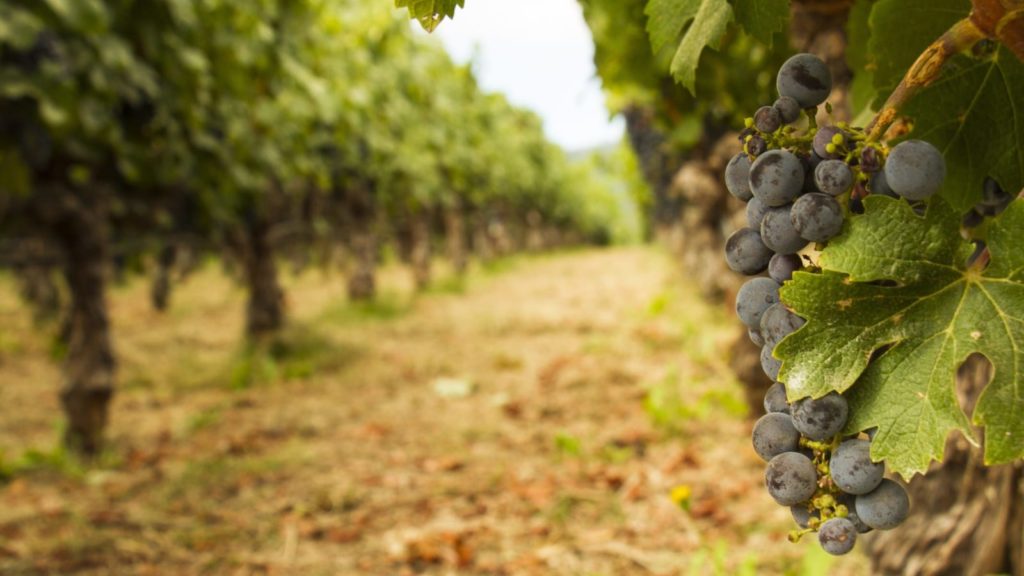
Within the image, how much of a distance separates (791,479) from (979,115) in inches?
22.6

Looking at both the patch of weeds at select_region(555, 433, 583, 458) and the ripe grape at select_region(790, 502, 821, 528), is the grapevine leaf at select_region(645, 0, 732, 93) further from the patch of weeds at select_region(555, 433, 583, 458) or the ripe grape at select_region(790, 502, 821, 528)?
the patch of weeds at select_region(555, 433, 583, 458)

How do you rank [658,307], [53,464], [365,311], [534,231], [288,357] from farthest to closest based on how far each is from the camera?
[534,231]
[365,311]
[658,307]
[288,357]
[53,464]

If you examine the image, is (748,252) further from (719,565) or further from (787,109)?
(719,565)

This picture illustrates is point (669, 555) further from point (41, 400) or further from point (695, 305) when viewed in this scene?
point (695, 305)

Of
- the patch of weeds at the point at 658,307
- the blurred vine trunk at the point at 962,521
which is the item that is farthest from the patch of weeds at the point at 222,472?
the patch of weeds at the point at 658,307

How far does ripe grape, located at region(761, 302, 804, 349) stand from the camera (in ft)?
2.82

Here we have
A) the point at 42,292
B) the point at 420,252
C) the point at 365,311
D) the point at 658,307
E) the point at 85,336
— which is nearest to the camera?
the point at 85,336

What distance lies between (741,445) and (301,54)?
19.7 feet

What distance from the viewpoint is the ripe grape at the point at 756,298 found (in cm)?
91

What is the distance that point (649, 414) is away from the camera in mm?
5223

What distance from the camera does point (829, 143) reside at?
81cm

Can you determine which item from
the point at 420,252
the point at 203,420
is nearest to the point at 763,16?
the point at 203,420

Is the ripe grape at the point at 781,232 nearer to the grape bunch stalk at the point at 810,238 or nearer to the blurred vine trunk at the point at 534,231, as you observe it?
the grape bunch stalk at the point at 810,238

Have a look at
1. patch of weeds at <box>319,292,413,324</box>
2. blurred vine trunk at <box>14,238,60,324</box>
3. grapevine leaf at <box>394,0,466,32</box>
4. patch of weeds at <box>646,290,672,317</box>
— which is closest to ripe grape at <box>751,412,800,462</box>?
grapevine leaf at <box>394,0,466,32</box>
